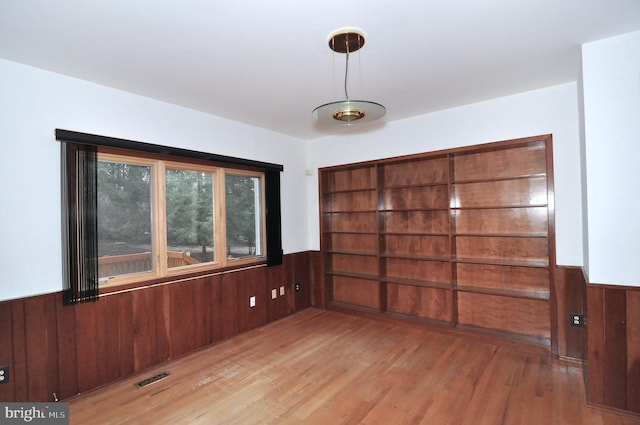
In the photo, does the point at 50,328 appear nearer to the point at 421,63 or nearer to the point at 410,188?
the point at 421,63

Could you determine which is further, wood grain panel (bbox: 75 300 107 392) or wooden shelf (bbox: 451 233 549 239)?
wooden shelf (bbox: 451 233 549 239)

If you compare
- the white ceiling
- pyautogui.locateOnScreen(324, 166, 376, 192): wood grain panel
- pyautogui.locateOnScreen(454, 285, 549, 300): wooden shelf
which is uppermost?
the white ceiling

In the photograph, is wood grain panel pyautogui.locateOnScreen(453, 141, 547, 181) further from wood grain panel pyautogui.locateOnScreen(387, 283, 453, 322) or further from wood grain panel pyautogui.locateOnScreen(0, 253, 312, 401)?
wood grain panel pyautogui.locateOnScreen(0, 253, 312, 401)

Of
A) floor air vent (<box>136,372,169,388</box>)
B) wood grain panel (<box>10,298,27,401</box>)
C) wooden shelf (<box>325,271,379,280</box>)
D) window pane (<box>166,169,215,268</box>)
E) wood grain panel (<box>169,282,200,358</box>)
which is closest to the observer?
wood grain panel (<box>10,298,27,401</box>)

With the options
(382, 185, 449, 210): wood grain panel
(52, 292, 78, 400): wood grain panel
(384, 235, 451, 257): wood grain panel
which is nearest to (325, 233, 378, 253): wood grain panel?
(384, 235, 451, 257): wood grain panel

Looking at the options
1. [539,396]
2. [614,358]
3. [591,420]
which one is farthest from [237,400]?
[614,358]

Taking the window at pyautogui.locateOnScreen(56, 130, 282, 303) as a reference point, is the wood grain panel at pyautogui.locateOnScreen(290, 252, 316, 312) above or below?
below

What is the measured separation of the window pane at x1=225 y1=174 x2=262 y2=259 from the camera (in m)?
4.01

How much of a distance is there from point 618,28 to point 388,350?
3.34 metres

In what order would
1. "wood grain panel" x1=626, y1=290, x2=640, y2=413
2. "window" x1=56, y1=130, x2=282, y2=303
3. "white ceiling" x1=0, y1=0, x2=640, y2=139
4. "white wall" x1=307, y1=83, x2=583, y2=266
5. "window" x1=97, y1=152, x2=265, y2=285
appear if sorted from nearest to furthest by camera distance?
"white ceiling" x1=0, y1=0, x2=640, y2=139 → "wood grain panel" x1=626, y1=290, x2=640, y2=413 → "window" x1=56, y1=130, x2=282, y2=303 → "window" x1=97, y1=152, x2=265, y2=285 → "white wall" x1=307, y1=83, x2=583, y2=266

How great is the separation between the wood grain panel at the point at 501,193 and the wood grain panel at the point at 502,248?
1.35 ft

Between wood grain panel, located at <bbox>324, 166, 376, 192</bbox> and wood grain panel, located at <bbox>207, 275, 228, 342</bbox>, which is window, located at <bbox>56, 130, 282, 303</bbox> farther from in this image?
wood grain panel, located at <bbox>324, 166, 376, 192</bbox>

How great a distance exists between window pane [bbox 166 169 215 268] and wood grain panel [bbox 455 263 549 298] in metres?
3.17

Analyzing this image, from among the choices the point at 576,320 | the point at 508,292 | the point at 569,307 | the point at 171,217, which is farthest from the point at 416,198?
the point at 171,217
